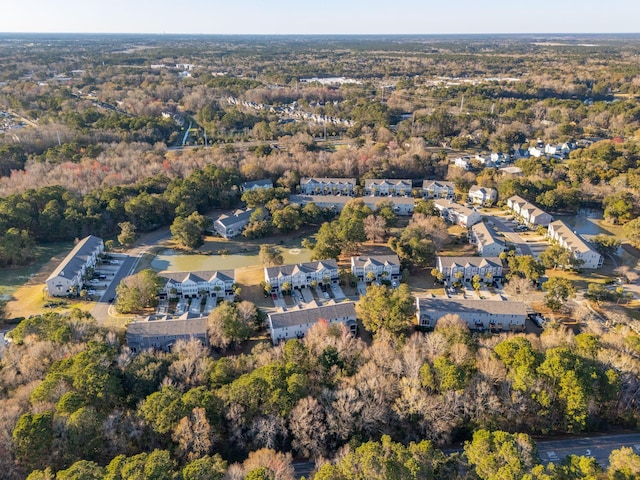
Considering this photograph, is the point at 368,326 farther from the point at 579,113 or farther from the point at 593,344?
the point at 579,113

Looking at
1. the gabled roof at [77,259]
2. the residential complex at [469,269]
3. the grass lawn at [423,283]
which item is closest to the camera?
the gabled roof at [77,259]

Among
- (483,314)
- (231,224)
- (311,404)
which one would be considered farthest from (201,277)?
(483,314)

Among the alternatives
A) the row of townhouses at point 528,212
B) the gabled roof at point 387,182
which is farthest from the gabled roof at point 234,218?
the row of townhouses at point 528,212

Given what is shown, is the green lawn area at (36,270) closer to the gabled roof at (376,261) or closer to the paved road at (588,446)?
the gabled roof at (376,261)

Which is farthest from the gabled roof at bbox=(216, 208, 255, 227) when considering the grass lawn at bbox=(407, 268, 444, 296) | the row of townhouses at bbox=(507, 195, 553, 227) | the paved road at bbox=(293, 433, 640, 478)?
the row of townhouses at bbox=(507, 195, 553, 227)

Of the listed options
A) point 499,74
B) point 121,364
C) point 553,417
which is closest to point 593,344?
point 553,417

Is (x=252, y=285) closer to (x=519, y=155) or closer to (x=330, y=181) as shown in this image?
(x=330, y=181)

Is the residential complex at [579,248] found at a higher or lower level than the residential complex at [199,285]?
higher
